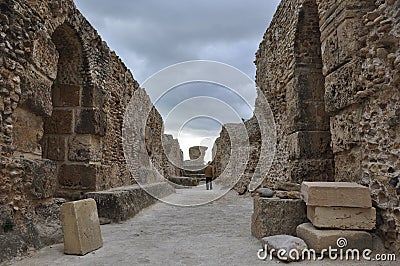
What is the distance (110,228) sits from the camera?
4160 millimetres

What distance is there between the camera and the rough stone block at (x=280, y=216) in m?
3.26

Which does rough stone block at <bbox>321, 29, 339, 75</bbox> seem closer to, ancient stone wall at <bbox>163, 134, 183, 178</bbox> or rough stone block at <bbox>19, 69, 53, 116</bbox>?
rough stone block at <bbox>19, 69, 53, 116</bbox>

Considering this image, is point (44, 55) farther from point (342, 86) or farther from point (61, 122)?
point (342, 86)

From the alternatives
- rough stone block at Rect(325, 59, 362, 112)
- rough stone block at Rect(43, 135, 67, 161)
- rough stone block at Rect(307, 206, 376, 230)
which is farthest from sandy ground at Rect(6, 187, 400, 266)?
rough stone block at Rect(43, 135, 67, 161)

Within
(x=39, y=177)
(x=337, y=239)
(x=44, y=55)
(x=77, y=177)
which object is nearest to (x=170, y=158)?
(x=77, y=177)

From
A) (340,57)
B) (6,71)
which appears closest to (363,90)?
(340,57)

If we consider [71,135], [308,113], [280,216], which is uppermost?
[308,113]

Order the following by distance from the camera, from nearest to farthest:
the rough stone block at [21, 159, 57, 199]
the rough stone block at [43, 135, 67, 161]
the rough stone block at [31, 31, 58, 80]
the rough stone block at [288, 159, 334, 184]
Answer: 1. the rough stone block at [21, 159, 57, 199]
2. the rough stone block at [31, 31, 58, 80]
3. the rough stone block at [288, 159, 334, 184]
4. the rough stone block at [43, 135, 67, 161]

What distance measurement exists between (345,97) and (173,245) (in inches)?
97.5

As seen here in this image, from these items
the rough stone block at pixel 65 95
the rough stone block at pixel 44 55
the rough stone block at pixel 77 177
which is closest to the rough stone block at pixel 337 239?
the rough stone block at pixel 44 55

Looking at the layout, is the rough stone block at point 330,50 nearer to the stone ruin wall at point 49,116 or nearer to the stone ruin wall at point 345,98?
the stone ruin wall at point 345,98

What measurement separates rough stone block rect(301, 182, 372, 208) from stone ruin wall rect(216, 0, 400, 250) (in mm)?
129

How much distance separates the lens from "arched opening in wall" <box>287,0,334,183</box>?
16.6ft

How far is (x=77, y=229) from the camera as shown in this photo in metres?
2.80
